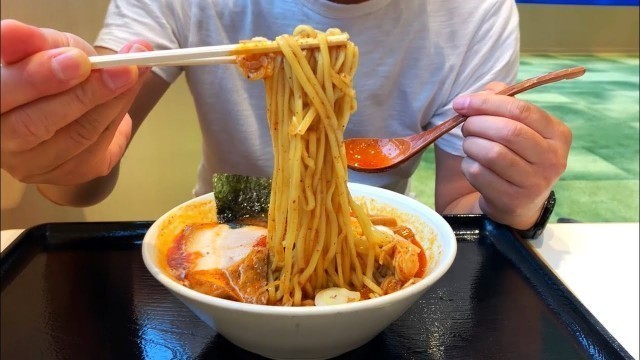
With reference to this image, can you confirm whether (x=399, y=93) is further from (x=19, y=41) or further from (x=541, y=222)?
(x=19, y=41)

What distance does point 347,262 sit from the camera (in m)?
0.98

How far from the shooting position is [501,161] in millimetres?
1180

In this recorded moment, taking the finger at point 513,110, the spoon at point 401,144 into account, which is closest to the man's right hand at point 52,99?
the spoon at point 401,144

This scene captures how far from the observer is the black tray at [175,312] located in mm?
906

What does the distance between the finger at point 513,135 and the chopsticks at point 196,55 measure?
0.44 meters

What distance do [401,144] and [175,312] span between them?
24.8 inches

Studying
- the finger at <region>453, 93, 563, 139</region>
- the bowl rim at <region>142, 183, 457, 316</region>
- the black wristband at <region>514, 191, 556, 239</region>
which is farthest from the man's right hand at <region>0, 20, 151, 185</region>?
the black wristband at <region>514, 191, 556, 239</region>

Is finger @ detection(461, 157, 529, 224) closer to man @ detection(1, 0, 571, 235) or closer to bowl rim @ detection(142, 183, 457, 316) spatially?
man @ detection(1, 0, 571, 235)

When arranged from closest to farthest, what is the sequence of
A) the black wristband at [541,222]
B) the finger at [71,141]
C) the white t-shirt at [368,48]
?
the finger at [71,141], the black wristband at [541,222], the white t-shirt at [368,48]

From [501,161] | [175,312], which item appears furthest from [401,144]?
[175,312]

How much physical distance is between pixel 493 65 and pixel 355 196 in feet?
2.38

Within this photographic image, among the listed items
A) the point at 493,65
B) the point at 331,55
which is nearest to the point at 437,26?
the point at 493,65

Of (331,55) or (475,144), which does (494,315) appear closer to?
(475,144)

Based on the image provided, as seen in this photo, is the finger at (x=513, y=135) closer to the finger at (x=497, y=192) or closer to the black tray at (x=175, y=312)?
the finger at (x=497, y=192)
